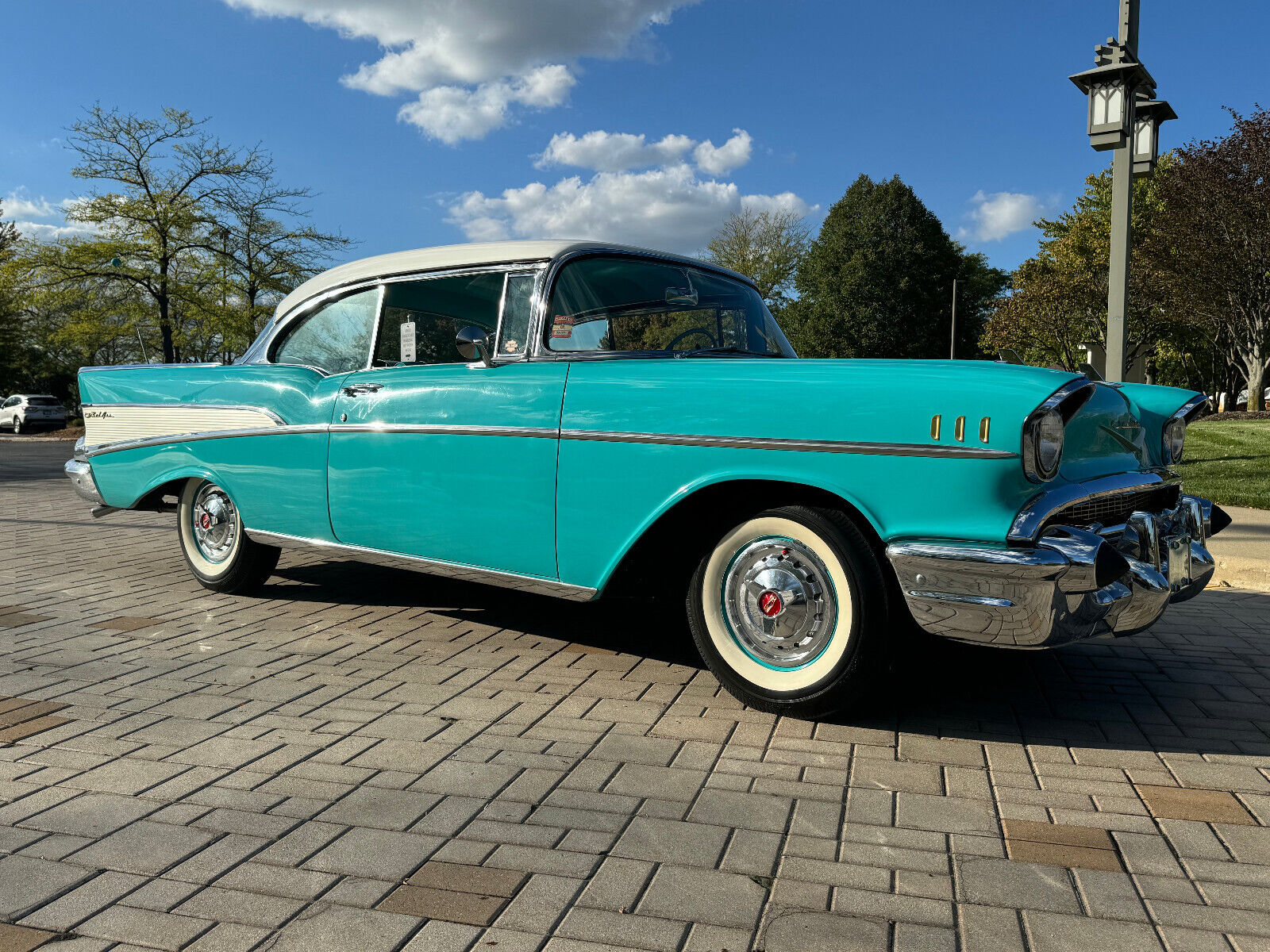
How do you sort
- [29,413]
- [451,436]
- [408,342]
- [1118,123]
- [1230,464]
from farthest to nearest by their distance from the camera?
1. [29,413]
2. [1230,464]
3. [1118,123]
4. [408,342]
5. [451,436]

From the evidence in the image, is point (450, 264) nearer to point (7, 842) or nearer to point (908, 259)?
point (7, 842)

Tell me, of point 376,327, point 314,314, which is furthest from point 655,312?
point 314,314

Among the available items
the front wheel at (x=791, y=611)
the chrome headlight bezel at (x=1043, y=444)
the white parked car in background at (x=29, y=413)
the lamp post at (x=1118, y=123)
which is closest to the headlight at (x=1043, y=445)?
the chrome headlight bezel at (x=1043, y=444)

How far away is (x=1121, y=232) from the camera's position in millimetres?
7969

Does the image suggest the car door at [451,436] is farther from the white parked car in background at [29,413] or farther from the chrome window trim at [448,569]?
the white parked car in background at [29,413]

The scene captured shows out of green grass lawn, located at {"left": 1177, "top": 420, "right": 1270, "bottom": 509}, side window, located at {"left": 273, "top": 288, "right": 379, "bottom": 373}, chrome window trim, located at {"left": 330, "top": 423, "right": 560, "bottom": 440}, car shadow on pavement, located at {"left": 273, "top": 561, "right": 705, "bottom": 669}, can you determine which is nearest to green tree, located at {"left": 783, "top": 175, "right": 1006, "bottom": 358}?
green grass lawn, located at {"left": 1177, "top": 420, "right": 1270, "bottom": 509}

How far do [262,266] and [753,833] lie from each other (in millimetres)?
30199

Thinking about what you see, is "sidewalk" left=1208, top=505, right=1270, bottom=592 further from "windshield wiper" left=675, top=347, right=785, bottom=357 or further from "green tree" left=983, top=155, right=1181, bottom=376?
"green tree" left=983, top=155, right=1181, bottom=376

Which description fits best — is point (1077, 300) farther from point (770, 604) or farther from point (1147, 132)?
point (770, 604)

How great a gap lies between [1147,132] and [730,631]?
25.0 ft

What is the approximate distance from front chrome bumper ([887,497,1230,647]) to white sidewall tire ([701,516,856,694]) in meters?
0.23

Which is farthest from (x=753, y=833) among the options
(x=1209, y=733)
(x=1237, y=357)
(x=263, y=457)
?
(x=1237, y=357)

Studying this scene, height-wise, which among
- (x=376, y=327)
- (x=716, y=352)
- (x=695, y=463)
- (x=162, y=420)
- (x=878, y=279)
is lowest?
(x=695, y=463)

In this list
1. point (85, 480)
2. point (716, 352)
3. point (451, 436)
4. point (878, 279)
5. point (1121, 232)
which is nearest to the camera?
point (451, 436)
